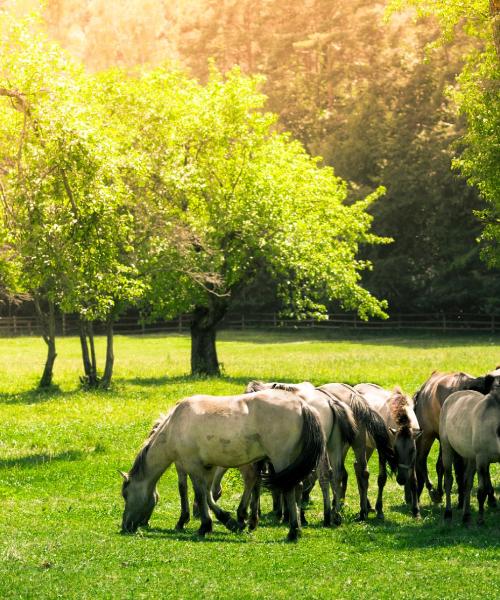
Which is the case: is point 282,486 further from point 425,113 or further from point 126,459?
point 425,113

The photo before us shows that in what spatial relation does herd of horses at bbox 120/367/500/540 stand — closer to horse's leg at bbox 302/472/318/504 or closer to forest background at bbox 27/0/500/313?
horse's leg at bbox 302/472/318/504

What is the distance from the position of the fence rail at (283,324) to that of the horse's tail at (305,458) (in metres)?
55.9

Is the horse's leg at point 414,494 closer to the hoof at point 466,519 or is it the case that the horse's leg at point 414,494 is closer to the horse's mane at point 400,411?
the horse's mane at point 400,411

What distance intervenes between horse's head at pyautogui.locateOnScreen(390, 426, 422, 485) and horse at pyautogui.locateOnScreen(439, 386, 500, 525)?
1.88 ft

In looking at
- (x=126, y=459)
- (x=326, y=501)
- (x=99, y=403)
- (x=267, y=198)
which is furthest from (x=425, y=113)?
(x=326, y=501)

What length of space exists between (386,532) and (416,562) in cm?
222

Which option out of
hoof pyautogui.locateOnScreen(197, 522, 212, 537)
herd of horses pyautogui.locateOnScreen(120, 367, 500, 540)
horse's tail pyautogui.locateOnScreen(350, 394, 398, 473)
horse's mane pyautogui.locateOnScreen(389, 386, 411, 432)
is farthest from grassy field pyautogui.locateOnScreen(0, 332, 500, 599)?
horse's mane pyautogui.locateOnScreen(389, 386, 411, 432)

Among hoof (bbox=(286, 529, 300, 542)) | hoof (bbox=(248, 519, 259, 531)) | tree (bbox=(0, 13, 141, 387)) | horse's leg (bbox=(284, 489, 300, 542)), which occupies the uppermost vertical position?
tree (bbox=(0, 13, 141, 387))

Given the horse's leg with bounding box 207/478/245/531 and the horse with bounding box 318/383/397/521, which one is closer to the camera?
the horse's leg with bounding box 207/478/245/531

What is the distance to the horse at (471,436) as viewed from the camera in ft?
48.5

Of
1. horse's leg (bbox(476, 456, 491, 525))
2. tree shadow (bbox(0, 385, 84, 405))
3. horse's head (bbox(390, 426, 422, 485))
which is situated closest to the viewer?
horse's leg (bbox(476, 456, 491, 525))

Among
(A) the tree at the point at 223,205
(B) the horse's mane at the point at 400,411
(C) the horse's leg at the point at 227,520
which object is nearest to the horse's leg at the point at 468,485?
(B) the horse's mane at the point at 400,411

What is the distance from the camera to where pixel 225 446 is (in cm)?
1449

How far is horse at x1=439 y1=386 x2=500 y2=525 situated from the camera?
48.5 ft
